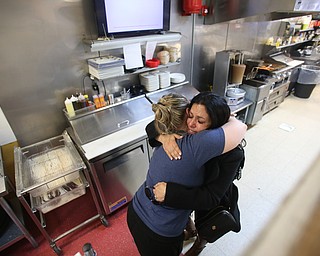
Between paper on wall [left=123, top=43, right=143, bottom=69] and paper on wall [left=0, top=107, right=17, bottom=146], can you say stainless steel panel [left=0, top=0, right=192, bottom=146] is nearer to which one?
paper on wall [left=0, top=107, right=17, bottom=146]

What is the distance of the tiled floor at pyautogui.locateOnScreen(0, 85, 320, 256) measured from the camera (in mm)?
1634

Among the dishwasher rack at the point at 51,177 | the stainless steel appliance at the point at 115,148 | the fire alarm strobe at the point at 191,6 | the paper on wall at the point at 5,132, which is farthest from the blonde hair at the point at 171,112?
the fire alarm strobe at the point at 191,6

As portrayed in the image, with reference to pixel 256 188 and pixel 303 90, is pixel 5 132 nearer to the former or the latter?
pixel 256 188

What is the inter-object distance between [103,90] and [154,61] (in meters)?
0.63

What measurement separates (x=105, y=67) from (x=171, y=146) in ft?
3.82

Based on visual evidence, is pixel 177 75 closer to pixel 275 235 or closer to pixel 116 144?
pixel 116 144

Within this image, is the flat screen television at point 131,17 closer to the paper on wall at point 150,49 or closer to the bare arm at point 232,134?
the paper on wall at point 150,49

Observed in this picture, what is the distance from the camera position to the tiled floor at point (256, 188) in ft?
5.36

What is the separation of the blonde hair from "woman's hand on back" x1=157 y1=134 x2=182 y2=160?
1.2 inches

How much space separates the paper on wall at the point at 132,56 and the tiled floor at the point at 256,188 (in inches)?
58.6

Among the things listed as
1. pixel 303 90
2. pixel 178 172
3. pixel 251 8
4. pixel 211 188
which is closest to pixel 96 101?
pixel 178 172

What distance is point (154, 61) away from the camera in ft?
6.72

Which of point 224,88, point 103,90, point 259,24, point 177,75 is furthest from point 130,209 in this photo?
point 259,24

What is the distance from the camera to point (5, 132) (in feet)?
5.45
